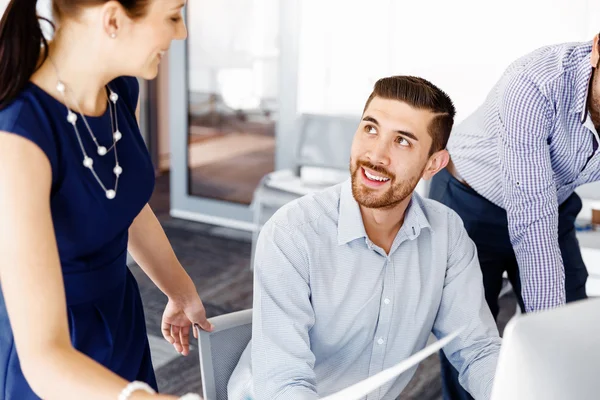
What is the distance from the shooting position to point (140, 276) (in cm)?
418

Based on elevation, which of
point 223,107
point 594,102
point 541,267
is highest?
point 594,102

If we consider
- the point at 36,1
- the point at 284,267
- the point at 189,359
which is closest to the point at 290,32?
the point at 189,359

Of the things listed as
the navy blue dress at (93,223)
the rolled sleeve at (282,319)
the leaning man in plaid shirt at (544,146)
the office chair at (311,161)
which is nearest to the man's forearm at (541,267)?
the leaning man in plaid shirt at (544,146)

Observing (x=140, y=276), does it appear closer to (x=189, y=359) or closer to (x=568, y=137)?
(x=189, y=359)

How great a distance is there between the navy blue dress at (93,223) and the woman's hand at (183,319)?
11cm

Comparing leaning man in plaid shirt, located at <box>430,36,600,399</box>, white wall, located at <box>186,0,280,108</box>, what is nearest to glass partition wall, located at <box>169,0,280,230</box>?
white wall, located at <box>186,0,280,108</box>

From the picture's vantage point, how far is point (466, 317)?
1.56 m

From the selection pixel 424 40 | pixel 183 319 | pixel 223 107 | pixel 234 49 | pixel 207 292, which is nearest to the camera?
pixel 183 319

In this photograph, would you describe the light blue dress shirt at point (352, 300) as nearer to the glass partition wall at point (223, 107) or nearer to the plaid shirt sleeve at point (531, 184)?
the plaid shirt sleeve at point (531, 184)

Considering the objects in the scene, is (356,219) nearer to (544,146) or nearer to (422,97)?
(422,97)

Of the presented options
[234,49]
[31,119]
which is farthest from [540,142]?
[234,49]

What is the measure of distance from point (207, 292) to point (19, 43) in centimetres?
301

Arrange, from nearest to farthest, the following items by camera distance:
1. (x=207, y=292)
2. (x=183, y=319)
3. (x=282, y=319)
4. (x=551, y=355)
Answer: (x=551, y=355)
(x=282, y=319)
(x=183, y=319)
(x=207, y=292)

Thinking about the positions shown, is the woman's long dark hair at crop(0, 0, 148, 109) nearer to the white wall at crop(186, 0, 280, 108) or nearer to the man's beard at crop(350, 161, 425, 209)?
the man's beard at crop(350, 161, 425, 209)
